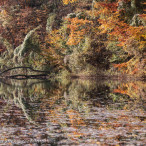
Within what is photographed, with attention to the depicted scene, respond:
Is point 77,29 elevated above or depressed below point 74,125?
above

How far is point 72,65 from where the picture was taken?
95.8 feet

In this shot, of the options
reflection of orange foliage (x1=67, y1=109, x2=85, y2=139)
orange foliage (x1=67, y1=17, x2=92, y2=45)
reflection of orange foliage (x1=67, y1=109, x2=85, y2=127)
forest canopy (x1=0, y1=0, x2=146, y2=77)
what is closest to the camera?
reflection of orange foliage (x1=67, y1=109, x2=85, y2=139)

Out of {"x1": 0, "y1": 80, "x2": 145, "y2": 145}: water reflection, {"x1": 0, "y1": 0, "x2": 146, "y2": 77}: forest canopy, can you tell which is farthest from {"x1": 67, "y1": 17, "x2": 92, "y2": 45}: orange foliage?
{"x1": 0, "y1": 80, "x2": 145, "y2": 145}: water reflection

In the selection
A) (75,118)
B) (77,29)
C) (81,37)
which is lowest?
(75,118)

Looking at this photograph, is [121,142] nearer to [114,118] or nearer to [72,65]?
[114,118]

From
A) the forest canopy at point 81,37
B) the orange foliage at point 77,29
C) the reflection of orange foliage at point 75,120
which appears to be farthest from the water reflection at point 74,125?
the orange foliage at point 77,29

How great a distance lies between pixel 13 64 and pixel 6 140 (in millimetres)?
29743

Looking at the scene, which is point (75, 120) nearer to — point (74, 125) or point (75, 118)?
point (75, 118)

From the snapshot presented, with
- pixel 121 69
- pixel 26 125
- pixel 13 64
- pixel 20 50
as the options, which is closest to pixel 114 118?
pixel 26 125

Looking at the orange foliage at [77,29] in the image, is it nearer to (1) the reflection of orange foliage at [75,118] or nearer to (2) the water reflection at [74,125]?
(2) the water reflection at [74,125]

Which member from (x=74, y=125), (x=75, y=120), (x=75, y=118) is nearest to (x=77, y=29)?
(x=75, y=118)

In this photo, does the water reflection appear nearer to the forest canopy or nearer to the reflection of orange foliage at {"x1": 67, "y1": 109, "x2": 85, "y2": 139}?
the reflection of orange foliage at {"x1": 67, "y1": 109, "x2": 85, "y2": 139}

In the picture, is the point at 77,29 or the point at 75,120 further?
the point at 77,29

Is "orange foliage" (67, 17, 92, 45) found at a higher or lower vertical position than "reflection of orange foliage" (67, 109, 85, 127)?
higher
